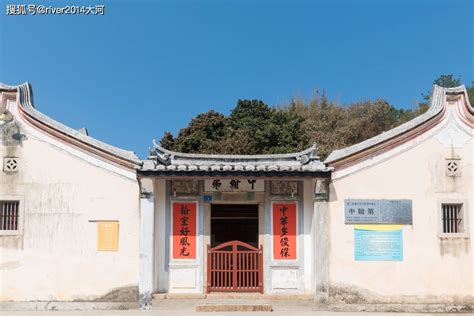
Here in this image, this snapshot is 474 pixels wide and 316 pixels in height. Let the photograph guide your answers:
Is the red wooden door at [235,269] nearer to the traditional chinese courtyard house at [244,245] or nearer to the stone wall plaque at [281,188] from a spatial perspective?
the traditional chinese courtyard house at [244,245]

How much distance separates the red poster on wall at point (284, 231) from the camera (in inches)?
411

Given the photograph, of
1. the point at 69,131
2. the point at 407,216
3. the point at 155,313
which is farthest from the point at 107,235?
the point at 407,216

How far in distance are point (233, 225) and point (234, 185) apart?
3921mm

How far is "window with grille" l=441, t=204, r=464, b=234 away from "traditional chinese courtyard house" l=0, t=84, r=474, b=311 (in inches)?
1.0

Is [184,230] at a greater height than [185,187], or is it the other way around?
[185,187]

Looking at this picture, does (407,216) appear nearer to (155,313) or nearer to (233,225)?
(155,313)

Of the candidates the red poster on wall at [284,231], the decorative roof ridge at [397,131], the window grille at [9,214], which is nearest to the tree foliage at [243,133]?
the red poster on wall at [284,231]

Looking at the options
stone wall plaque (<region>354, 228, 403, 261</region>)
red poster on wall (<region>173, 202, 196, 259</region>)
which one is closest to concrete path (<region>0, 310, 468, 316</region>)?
stone wall plaque (<region>354, 228, 403, 261</region>)

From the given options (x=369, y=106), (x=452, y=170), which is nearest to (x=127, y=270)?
(x=452, y=170)

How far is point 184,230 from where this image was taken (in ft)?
34.4

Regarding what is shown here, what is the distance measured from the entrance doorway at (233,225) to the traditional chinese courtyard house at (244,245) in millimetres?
1763

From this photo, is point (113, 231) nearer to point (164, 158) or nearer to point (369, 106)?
point (164, 158)

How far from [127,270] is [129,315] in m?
1.07

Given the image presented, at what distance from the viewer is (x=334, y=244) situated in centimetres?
962
